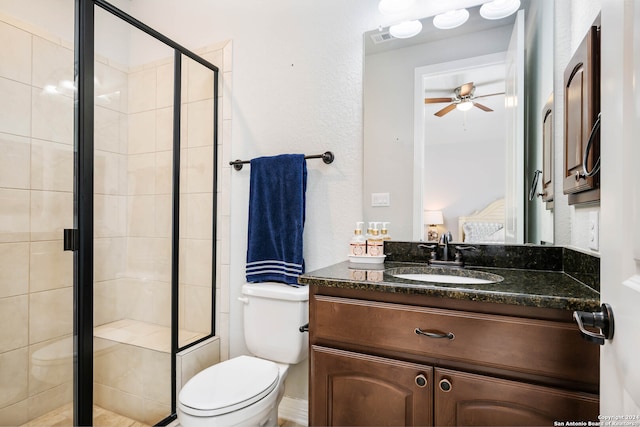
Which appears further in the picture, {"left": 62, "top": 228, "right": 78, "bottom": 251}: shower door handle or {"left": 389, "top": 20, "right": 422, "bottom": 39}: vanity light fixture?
{"left": 389, "top": 20, "right": 422, "bottom": 39}: vanity light fixture

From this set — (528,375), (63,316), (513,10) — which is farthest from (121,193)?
(513,10)

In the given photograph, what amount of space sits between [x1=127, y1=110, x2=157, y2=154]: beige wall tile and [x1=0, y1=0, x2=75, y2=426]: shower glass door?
14.4 inches

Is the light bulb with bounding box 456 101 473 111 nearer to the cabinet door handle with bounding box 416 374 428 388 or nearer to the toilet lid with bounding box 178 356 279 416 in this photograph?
the cabinet door handle with bounding box 416 374 428 388

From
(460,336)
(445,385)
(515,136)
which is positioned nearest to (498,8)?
(515,136)

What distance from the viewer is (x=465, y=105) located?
1.51 metres

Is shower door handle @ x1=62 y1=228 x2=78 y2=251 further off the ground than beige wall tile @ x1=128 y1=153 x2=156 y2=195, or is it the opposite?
beige wall tile @ x1=128 y1=153 x2=156 y2=195

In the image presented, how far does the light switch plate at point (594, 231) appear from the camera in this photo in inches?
39.1

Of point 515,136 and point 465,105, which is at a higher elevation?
point 465,105

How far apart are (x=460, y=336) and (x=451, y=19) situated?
135cm

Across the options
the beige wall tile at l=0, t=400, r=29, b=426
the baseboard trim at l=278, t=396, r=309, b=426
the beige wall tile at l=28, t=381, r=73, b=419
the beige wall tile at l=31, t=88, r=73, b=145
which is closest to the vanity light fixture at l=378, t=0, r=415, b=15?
the beige wall tile at l=31, t=88, r=73, b=145

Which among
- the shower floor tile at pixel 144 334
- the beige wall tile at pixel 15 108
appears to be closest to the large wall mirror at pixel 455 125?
the shower floor tile at pixel 144 334

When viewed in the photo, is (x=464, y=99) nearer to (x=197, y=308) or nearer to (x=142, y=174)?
(x=142, y=174)

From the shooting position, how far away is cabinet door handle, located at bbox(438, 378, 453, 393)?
0.97 m

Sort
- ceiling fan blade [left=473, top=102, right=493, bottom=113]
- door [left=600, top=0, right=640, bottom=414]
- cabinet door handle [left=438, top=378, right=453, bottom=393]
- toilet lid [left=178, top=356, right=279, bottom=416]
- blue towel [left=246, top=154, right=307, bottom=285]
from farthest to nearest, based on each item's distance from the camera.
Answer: blue towel [left=246, top=154, right=307, bottom=285]
ceiling fan blade [left=473, top=102, right=493, bottom=113]
toilet lid [left=178, top=356, right=279, bottom=416]
cabinet door handle [left=438, top=378, right=453, bottom=393]
door [left=600, top=0, right=640, bottom=414]
